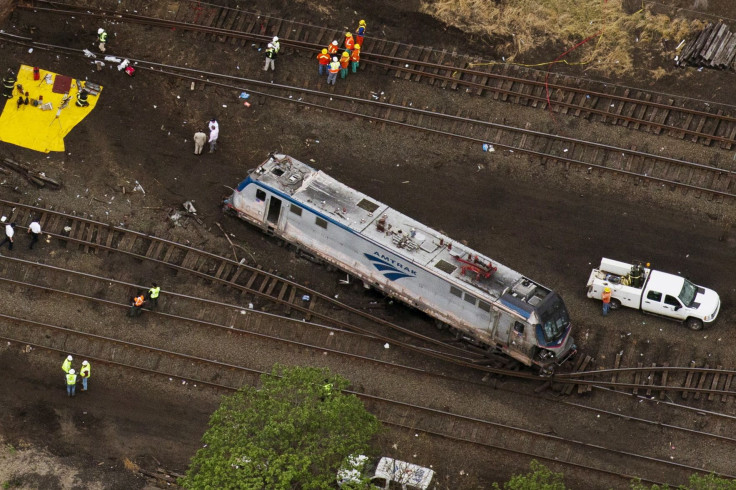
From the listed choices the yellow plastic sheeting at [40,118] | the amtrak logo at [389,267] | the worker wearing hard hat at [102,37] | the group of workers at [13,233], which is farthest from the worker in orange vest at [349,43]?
the group of workers at [13,233]

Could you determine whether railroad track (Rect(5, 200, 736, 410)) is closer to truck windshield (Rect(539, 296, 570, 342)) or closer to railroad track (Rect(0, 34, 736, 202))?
truck windshield (Rect(539, 296, 570, 342))

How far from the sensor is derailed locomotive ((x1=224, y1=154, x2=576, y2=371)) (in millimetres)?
45281

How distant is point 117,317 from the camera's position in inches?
1887

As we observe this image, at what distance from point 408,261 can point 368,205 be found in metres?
2.58

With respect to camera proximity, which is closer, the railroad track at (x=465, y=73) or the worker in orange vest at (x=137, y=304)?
the worker in orange vest at (x=137, y=304)

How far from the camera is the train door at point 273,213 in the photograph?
4844cm

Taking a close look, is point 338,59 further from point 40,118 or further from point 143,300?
point 143,300

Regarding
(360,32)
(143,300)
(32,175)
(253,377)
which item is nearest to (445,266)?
(253,377)

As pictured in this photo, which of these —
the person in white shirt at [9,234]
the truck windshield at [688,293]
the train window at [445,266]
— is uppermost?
the truck windshield at [688,293]

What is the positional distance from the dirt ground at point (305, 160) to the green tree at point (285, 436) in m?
5.36

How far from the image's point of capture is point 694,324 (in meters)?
47.4

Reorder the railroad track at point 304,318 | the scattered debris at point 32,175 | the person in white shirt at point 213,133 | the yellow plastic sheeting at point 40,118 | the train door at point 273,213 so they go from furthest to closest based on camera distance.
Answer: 1. the yellow plastic sheeting at point 40,118
2. the person in white shirt at point 213,133
3. the scattered debris at point 32,175
4. the train door at point 273,213
5. the railroad track at point 304,318

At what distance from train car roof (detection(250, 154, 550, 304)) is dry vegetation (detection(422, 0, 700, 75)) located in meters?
10.5

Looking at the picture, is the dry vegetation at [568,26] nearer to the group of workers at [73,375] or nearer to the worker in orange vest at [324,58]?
the worker in orange vest at [324,58]
